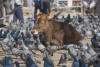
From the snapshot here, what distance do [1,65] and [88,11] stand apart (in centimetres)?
1471

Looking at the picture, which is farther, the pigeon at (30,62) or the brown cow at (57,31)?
the brown cow at (57,31)

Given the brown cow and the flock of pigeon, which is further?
the brown cow

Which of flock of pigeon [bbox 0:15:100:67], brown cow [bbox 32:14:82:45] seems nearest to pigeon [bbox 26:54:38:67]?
flock of pigeon [bbox 0:15:100:67]

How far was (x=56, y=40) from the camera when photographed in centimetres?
1401

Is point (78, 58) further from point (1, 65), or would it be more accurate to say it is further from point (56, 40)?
point (56, 40)

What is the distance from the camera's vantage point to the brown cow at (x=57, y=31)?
13.9m

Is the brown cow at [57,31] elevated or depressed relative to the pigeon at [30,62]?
depressed

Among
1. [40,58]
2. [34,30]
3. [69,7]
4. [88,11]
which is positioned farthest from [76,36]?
[69,7]

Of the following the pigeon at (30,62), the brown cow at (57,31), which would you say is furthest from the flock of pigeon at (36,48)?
the brown cow at (57,31)

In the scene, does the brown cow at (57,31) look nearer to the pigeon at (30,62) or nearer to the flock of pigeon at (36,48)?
the flock of pigeon at (36,48)

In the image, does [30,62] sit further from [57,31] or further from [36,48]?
[57,31]

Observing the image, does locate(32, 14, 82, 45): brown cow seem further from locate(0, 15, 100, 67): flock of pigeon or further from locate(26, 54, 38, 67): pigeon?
locate(26, 54, 38, 67): pigeon

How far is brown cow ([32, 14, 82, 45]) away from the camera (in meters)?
13.9

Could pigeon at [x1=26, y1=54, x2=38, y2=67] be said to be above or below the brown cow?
above
